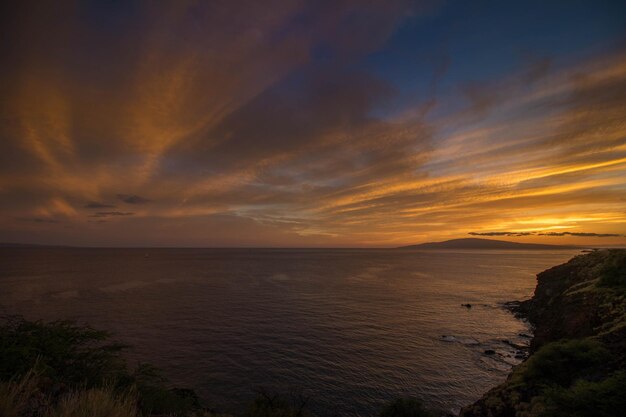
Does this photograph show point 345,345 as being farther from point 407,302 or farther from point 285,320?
point 407,302

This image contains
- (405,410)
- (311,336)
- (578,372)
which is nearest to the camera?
(578,372)

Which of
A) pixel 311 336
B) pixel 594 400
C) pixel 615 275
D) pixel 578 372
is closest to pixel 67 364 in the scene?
pixel 594 400

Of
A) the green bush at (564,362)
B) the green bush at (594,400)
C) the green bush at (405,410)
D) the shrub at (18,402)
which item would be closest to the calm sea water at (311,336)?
the green bush at (405,410)

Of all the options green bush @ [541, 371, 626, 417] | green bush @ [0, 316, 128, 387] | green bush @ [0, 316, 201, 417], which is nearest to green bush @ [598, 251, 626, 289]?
green bush @ [541, 371, 626, 417]

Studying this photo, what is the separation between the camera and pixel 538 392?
1282 cm

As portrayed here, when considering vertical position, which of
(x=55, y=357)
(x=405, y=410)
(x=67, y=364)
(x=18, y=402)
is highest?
(x=18, y=402)

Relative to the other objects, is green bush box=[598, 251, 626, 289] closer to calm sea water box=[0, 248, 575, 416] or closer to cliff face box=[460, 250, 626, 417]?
cliff face box=[460, 250, 626, 417]

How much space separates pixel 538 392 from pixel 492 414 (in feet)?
7.44

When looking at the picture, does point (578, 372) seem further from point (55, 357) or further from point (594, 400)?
point (55, 357)

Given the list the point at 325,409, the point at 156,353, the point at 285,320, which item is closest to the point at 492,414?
the point at 325,409

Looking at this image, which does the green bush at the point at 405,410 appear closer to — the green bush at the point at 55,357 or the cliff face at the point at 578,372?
the cliff face at the point at 578,372

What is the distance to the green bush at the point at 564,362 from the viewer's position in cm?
1309

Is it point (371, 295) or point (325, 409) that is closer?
point (325, 409)

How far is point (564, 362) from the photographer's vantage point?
13.9 metres
